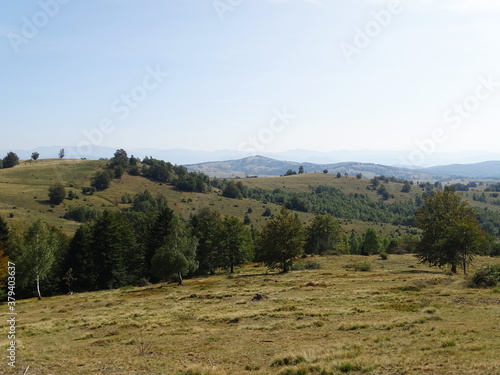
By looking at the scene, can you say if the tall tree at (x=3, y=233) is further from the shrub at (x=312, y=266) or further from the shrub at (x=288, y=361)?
the shrub at (x=288, y=361)

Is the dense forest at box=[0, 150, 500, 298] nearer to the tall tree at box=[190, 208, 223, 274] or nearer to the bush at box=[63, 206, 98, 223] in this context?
the tall tree at box=[190, 208, 223, 274]

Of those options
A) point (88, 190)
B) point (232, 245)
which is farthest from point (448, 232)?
point (88, 190)

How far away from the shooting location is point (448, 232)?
55.5m

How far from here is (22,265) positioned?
55.3 metres

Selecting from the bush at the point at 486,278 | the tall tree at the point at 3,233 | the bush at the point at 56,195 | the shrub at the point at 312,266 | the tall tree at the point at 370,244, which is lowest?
the tall tree at the point at 370,244

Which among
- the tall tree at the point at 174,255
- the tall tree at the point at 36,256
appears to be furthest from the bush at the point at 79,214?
the tall tree at the point at 174,255

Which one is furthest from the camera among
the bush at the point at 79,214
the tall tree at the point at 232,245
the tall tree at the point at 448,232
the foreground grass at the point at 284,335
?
the bush at the point at 79,214

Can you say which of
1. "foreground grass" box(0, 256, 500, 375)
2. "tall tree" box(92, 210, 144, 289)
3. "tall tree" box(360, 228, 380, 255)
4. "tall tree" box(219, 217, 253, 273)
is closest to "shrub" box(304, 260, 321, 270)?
"tall tree" box(219, 217, 253, 273)

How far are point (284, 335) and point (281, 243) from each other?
45.1 metres

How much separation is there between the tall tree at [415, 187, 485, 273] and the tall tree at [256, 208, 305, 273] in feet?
69.2

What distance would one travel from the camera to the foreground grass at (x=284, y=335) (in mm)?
15641

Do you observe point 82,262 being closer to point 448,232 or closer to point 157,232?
point 157,232

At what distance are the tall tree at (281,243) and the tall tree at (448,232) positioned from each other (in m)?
21.1

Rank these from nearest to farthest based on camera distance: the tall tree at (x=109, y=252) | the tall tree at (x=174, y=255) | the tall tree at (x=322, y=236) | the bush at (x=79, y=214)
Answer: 1. the tall tree at (x=174, y=255)
2. the tall tree at (x=109, y=252)
3. the tall tree at (x=322, y=236)
4. the bush at (x=79, y=214)
